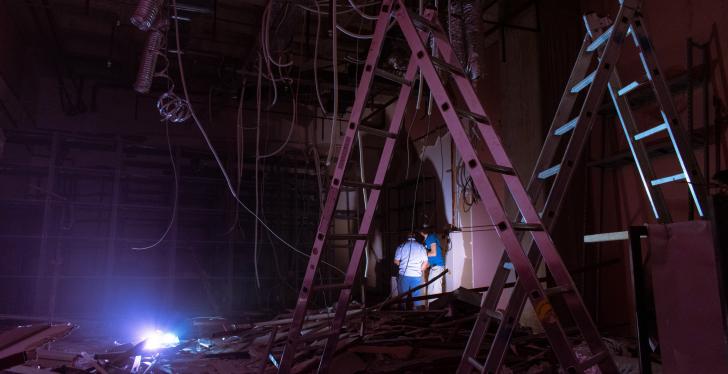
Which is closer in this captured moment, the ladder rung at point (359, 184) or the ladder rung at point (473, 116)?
the ladder rung at point (473, 116)

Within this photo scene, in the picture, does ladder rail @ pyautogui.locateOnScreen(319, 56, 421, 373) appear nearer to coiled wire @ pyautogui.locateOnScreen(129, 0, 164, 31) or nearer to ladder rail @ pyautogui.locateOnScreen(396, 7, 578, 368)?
ladder rail @ pyautogui.locateOnScreen(396, 7, 578, 368)

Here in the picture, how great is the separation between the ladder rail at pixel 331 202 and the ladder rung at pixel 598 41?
108 centimetres

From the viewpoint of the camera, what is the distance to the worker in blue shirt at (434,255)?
7855 mm

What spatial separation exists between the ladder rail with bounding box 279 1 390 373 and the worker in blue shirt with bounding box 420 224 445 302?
18.3ft

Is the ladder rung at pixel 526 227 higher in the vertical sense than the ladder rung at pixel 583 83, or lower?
lower

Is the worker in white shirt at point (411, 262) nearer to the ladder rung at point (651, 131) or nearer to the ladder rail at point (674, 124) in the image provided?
the ladder rung at point (651, 131)

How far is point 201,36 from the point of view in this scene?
6977 mm

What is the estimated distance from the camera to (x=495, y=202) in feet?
6.20

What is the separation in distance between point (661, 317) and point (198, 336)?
4697mm

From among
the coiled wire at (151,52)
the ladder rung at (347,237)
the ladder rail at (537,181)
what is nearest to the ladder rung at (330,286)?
the ladder rung at (347,237)

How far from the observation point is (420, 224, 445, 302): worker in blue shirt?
25.8 feet

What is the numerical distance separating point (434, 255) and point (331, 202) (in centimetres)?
560

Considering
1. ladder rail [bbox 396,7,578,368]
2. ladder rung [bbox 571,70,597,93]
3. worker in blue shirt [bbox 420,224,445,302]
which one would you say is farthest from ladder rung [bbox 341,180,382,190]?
worker in blue shirt [bbox 420,224,445,302]

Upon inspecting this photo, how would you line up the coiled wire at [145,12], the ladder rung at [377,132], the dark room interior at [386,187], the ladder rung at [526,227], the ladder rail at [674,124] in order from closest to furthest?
the ladder rung at [526,227] → the dark room interior at [386,187] → the ladder rail at [674,124] → the ladder rung at [377,132] → the coiled wire at [145,12]
